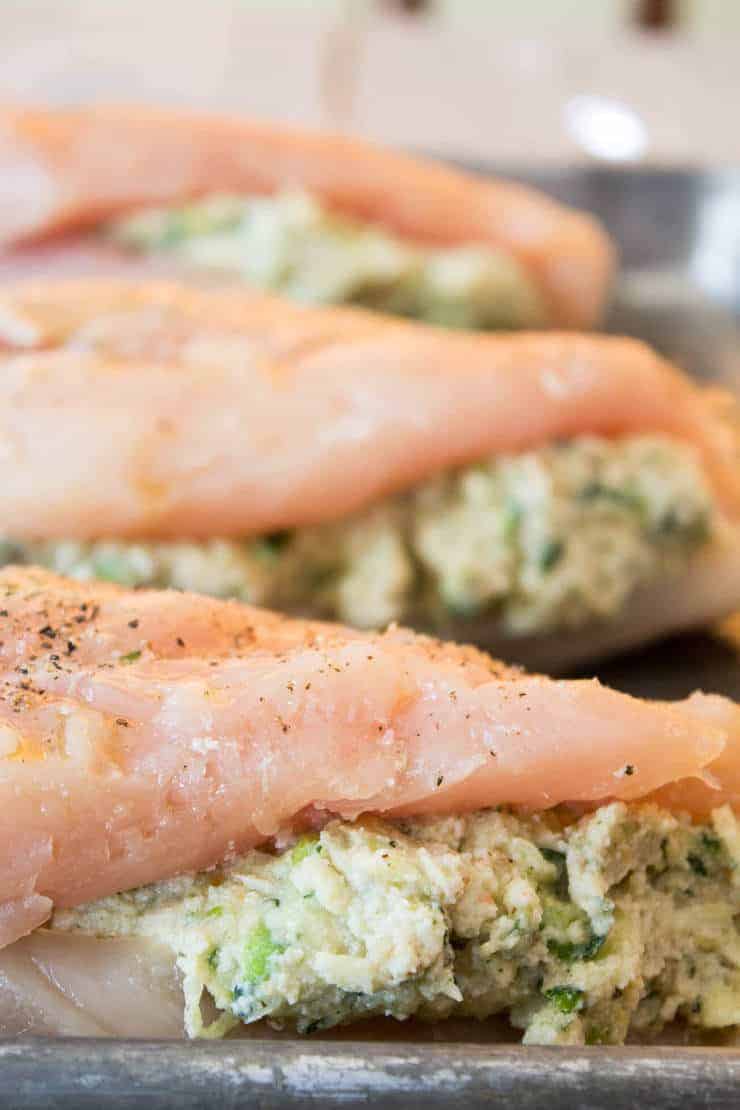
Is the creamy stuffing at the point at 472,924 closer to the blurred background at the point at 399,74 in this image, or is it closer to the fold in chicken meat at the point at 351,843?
the fold in chicken meat at the point at 351,843

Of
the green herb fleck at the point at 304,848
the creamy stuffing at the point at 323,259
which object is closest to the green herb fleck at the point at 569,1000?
the green herb fleck at the point at 304,848

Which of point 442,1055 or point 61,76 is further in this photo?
point 61,76

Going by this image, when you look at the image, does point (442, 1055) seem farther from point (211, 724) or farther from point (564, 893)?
point (211, 724)

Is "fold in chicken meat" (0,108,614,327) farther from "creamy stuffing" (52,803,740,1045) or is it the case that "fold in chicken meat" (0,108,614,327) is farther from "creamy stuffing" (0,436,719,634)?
"creamy stuffing" (52,803,740,1045)

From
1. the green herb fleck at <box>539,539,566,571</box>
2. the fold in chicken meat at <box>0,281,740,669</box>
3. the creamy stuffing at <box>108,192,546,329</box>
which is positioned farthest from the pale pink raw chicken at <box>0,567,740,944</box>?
the creamy stuffing at <box>108,192,546,329</box>

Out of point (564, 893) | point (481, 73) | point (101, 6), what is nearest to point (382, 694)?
point (564, 893)

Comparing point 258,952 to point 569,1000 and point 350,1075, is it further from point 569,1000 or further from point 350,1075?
point 569,1000

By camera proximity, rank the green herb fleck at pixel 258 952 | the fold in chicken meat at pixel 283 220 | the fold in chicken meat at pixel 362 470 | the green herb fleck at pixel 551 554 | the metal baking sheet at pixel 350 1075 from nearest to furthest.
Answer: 1. the metal baking sheet at pixel 350 1075
2. the green herb fleck at pixel 258 952
3. the fold in chicken meat at pixel 362 470
4. the green herb fleck at pixel 551 554
5. the fold in chicken meat at pixel 283 220
